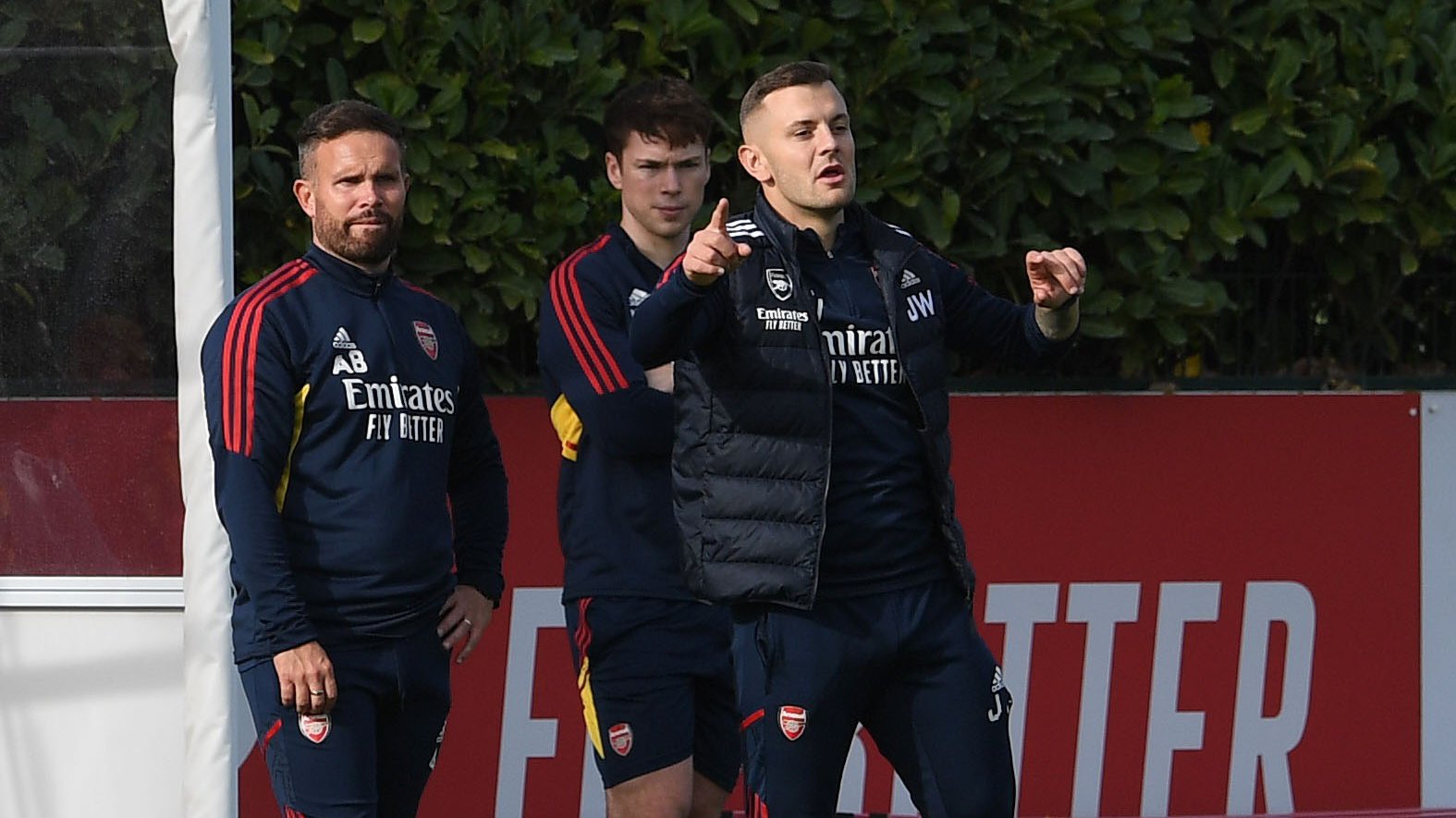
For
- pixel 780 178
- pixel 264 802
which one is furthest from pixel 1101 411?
pixel 264 802

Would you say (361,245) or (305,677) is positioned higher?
(361,245)

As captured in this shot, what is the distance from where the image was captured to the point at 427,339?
426 centimetres

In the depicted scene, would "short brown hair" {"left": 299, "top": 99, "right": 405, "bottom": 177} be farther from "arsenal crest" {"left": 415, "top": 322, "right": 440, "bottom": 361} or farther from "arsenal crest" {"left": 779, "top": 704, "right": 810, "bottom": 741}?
"arsenal crest" {"left": 779, "top": 704, "right": 810, "bottom": 741}

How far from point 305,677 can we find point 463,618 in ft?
1.75

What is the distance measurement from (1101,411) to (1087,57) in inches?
42.7

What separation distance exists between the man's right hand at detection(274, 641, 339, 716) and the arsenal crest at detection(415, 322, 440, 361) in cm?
69

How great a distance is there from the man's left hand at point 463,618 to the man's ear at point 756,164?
3.57 ft

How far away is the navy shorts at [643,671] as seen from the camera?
4703 mm

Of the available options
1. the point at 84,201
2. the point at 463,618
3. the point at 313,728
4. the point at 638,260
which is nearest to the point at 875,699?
the point at 463,618

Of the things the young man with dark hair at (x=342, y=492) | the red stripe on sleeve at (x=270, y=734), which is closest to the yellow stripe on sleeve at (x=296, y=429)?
the young man with dark hair at (x=342, y=492)

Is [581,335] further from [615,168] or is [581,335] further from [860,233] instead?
[860,233]

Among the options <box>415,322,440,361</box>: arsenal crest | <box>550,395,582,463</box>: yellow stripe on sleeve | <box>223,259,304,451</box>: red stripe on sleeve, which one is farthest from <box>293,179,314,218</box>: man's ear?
<box>550,395,582,463</box>: yellow stripe on sleeve

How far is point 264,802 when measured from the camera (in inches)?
231

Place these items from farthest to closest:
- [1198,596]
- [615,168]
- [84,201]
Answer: [1198,596] → [615,168] → [84,201]
